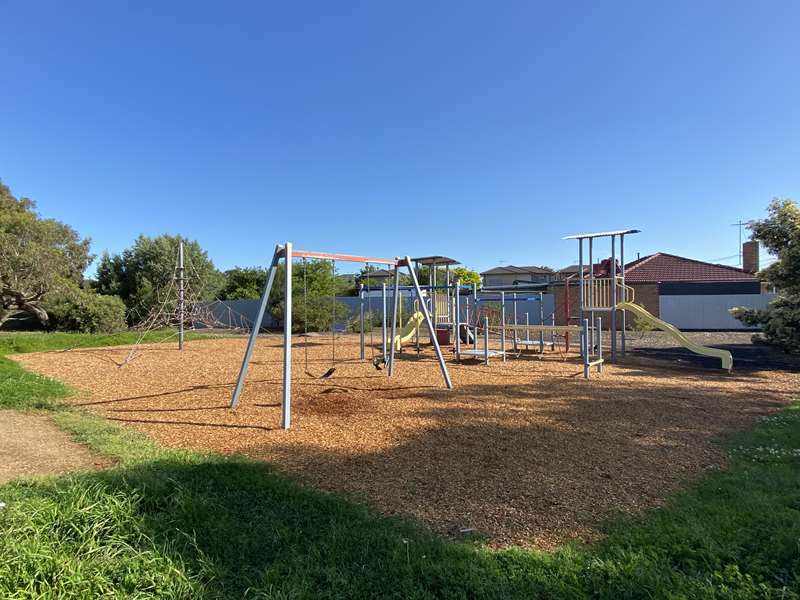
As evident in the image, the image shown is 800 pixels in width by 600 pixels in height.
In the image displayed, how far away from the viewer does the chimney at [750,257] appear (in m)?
31.2

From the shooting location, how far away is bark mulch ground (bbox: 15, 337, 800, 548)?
365 cm

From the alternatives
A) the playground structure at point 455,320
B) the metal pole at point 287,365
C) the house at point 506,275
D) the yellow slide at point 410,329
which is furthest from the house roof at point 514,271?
the metal pole at point 287,365

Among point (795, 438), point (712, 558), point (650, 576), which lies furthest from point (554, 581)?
point (795, 438)

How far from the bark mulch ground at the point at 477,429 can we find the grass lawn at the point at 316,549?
1.10 ft

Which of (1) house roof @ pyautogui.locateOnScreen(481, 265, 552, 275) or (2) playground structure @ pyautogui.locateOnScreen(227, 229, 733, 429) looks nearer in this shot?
(2) playground structure @ pyautogui.locateOnScreen(227, 229, 733, 429)

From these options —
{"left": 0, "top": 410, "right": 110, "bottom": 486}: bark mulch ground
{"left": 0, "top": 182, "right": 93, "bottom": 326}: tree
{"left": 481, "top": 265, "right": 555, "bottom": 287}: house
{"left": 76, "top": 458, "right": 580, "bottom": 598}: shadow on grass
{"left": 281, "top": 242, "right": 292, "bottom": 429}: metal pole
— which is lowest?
{"left": 76, "top": 458, "right": 580, "bottom": 598}: shadow on grass

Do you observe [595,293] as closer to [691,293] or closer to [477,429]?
[477,429]

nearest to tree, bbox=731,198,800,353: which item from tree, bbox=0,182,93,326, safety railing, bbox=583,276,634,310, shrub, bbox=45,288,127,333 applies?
safety railing, bbox=583,276,634,310

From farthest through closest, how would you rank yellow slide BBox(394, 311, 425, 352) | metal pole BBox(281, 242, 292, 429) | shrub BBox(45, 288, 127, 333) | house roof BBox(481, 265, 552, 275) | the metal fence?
1. house roof BBox(481, 265, 552, 275)
2. the metal fence
3. shrub BBox(45, 288, 127, 333)
4. yellow slide BBox(394, 311, 425, 352)
5. metal pole BBox(281, 242, 292, 429)

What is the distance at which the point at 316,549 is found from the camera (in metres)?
2.77

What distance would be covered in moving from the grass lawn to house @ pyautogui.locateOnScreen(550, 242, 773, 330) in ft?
75.5

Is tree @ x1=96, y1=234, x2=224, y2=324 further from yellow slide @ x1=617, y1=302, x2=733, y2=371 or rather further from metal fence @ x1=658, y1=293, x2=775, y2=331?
metal fence @ x1=658, y1=293, x2=775, y2=331

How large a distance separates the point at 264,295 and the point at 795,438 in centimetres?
618

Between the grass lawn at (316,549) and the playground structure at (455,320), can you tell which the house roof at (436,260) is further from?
the grass lawn at (316,549)
